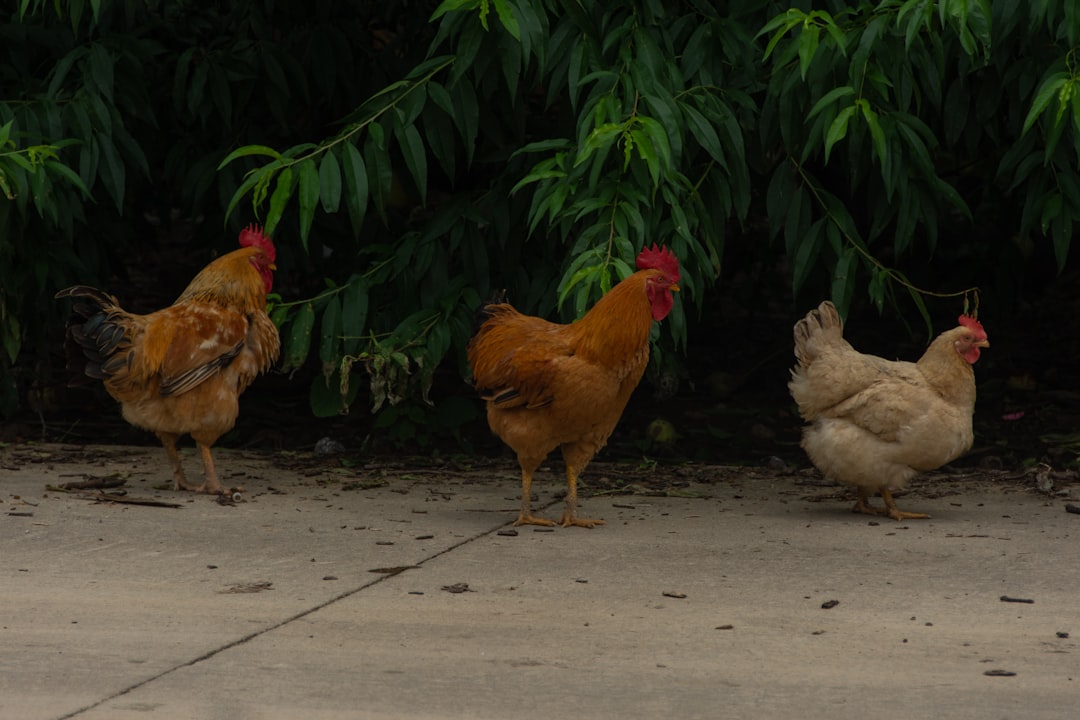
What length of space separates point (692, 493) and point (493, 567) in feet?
6.35

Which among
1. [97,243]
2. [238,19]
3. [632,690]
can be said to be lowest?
[632,690]

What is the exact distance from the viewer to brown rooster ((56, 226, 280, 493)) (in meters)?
7.02

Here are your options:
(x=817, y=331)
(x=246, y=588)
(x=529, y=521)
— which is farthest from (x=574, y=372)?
(x=246, y=588)

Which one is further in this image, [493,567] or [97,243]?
[97,243]

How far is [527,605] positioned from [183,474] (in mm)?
2855

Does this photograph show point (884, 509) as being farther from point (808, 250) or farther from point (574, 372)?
point (574, 372)

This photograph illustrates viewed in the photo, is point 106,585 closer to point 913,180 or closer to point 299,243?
point 299,243

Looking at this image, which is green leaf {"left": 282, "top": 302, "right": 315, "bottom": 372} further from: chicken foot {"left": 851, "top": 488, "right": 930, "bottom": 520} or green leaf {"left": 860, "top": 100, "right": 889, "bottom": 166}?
green leaf {"left": 860, "top": 100, "right": 889, "bottom": 166}

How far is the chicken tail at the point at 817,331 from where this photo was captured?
6969 millimetres

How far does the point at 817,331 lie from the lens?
698 centimetres

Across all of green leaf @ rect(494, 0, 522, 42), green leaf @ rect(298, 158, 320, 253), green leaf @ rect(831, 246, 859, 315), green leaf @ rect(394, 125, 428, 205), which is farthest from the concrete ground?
green leaf @ rect(494, 0, 522, 42)

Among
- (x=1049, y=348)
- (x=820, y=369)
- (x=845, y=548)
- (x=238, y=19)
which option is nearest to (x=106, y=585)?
(x=845, y=548)

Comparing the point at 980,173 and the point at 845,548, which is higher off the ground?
the point at 980,173

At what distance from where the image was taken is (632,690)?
13.7 ft
